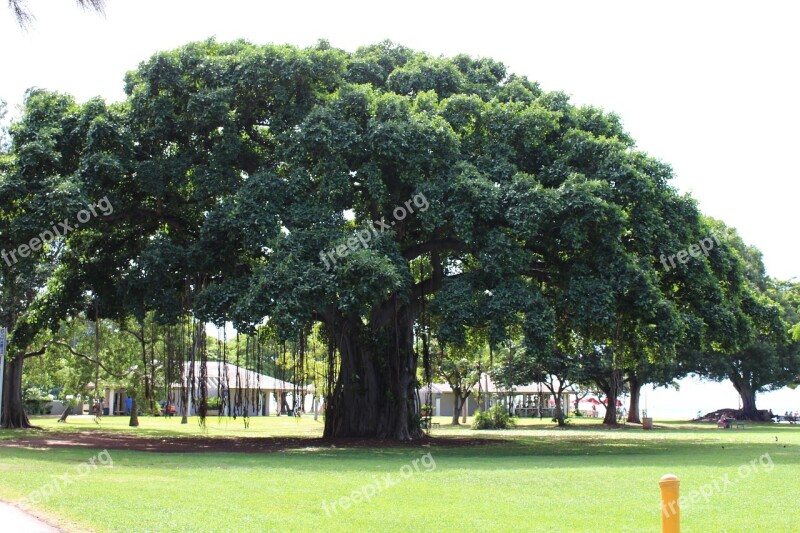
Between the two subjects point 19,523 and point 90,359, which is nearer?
point 19,523

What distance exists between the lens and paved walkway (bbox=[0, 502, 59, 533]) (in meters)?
8.82

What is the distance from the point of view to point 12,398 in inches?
1362

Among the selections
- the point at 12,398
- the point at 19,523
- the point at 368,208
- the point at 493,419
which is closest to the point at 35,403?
the point at 12,398

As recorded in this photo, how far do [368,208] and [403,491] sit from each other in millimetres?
12962

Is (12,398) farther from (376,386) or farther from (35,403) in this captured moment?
(35,403)

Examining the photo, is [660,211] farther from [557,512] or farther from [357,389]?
[557,512]

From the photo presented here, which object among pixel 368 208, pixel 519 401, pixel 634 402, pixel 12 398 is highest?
pixel 368 208

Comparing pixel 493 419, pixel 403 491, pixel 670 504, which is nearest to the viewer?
pixel 670 504

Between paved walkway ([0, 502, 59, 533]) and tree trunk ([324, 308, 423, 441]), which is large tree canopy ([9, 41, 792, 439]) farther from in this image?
paved walkway ([0, 502, 59, 533])

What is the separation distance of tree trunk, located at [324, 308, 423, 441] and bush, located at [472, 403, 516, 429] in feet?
43.6

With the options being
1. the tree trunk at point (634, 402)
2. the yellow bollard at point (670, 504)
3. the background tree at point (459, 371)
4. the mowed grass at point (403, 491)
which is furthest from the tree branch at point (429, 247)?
the tree trunk at point (634, 402)

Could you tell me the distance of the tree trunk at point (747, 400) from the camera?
55094 millimetres

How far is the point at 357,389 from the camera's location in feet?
85.0

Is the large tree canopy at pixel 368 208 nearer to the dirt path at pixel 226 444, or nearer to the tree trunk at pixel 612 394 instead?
the dirt path at pixel 226 444
